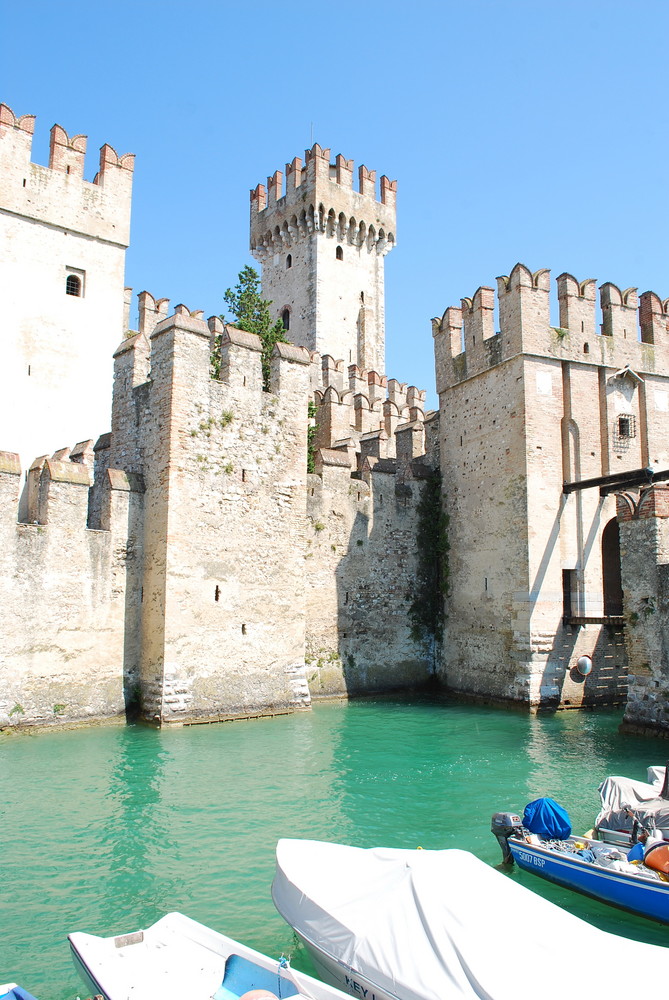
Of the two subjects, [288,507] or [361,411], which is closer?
[288,507]

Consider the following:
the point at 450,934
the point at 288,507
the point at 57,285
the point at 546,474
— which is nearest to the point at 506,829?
the point at 450,934

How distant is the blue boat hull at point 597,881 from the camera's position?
6602 millimetres

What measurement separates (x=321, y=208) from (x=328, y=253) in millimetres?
2302

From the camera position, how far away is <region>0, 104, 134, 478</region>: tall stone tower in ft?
65.9

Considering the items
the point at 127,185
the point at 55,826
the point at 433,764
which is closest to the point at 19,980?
the point at 55,826

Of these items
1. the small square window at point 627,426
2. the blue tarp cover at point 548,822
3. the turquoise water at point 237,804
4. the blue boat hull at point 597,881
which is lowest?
the turquoise water at point 237,804

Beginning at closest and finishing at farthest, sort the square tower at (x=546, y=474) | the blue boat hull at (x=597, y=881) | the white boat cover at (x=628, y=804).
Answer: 1. the blue boat hull at (x=597, y=881)
2. the white boat cover at (x=628, y=804)
3. the square tower at (x=546, y=474)

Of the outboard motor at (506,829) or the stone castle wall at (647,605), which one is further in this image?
the stone castle wall at (647,605)

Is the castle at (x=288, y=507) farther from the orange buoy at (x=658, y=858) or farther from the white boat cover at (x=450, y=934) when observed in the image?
the white boat cover at (x=450, y=934)

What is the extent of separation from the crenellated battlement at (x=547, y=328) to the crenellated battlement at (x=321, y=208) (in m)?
24.2

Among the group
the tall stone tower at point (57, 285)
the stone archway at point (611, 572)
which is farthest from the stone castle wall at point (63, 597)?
the stone archway at point (611, 572)

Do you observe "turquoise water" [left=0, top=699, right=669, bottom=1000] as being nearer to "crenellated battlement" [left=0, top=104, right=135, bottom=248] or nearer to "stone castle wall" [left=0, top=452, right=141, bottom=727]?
"stone castle wall" [left=0, top=452, right=141, bottom=727]

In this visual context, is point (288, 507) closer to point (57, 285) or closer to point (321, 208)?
point (57, 285)

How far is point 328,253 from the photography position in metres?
42.8
